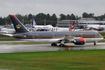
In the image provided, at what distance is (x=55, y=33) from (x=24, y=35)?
5689 mm

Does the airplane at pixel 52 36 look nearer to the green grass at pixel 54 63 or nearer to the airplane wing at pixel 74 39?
the airplane wing at pixel 74 39

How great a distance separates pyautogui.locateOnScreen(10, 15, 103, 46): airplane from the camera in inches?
1250

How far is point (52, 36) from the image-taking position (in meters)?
33.6

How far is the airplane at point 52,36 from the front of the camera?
31.8 m

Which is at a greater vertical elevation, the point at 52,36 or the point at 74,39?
the point at 52,36

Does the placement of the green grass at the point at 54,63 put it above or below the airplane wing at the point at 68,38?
below

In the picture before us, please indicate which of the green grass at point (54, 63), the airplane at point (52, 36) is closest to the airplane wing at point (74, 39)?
the airplane at point (52, 36)

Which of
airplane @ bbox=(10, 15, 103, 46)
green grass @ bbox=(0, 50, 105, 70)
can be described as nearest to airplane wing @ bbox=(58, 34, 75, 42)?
airplane @ bbox=(10, 15, 103, 46)

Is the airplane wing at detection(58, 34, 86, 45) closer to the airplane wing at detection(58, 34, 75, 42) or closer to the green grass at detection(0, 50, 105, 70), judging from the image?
the airplane wing at detection(58, 34, 75, 42)

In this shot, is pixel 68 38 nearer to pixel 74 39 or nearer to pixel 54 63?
pixel 74 39

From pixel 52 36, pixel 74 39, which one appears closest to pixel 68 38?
pixel 74 39

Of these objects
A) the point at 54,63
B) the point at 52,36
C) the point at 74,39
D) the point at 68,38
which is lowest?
the point at 54,63

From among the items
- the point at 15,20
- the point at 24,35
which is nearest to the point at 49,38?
the point at 24,35

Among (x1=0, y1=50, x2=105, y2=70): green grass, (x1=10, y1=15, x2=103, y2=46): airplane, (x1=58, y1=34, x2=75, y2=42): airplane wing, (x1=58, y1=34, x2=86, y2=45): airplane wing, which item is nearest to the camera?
(x1=0, y1=50, x2=105, y2=70): green grass
